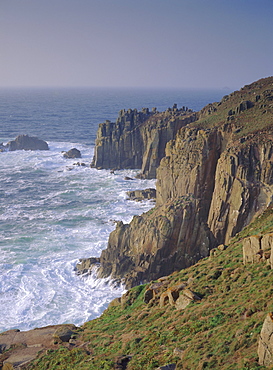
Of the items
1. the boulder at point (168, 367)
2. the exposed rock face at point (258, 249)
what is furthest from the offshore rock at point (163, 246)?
the boulder at point (168, 367)

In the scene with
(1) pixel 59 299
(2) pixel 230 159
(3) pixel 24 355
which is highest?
(2) pixel 230 159

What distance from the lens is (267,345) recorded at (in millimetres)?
14938

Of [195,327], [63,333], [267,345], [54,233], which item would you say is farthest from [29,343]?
[54,233]

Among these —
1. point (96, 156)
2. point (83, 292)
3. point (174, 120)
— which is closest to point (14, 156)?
point (96, 156)

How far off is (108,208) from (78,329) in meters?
34.4

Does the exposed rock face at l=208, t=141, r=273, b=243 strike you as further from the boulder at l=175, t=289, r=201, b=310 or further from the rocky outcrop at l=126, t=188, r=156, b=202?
the rocky outcrop at l=126, t=188, r=156, b=202

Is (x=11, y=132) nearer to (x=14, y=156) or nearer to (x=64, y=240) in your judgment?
(x=14, y=156)

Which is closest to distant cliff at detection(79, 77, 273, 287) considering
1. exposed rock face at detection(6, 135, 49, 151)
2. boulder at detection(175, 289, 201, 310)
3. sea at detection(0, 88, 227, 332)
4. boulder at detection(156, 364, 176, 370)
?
sea at detection(0, 88, 227, 332)

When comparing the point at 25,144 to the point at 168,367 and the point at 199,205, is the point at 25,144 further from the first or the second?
the point at 168,367

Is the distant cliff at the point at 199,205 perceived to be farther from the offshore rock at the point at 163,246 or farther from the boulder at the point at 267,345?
the boulder at the point at 267,345

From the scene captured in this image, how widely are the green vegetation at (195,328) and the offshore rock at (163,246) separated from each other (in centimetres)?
1078

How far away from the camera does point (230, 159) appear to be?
132 feet

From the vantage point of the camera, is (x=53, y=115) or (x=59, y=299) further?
(x=53, y=115)

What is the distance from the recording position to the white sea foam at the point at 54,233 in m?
37.0
